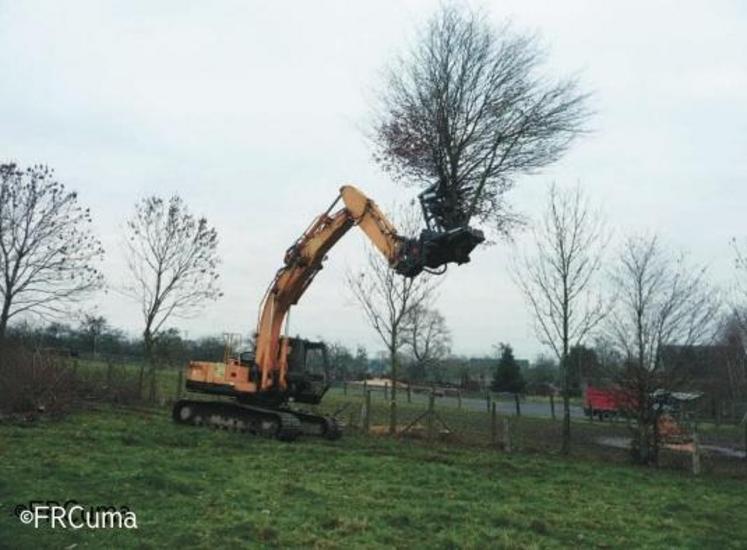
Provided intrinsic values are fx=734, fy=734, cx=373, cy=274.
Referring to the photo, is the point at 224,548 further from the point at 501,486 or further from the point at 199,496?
the point at 501,486

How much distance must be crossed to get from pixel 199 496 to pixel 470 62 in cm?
1184

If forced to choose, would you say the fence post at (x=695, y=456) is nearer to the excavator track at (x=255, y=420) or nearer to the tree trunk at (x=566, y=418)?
the tree trunk at (x=566, y=418)

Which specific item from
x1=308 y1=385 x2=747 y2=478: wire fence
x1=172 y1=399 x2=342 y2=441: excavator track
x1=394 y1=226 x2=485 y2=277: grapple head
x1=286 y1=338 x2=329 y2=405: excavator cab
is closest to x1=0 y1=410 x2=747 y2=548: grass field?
x1=172 y1=399 x2=342 y2=441: excavator track

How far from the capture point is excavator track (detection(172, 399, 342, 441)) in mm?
16812

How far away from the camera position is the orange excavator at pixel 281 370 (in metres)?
17.3

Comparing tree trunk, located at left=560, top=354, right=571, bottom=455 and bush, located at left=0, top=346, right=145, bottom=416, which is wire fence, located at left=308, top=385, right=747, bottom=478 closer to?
tree trunk, located at left=560, top=354, right=571, bottom=455

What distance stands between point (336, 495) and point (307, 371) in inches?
334

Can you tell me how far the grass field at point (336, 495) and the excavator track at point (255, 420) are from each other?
3.08ft

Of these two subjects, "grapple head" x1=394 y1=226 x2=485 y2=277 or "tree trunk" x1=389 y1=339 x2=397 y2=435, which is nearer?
"grapple head" x1=394 y1=226 x2=485 y2=277

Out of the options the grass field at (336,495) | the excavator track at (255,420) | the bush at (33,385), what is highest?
the bush at (33,385)

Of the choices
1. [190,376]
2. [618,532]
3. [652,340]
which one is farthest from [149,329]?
[618,532]

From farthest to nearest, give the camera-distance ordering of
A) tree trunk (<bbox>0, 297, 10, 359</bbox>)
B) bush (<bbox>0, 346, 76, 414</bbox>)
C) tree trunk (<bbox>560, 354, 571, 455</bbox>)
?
tree trunk (<bbox>0, 297, 10, 359</bbox>) → tree trunk (<bbox>560, 354, 571, 455</bbox>) → bush (<bbox>0, 346, 76, 414</bbox>)

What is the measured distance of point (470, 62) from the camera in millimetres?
16953

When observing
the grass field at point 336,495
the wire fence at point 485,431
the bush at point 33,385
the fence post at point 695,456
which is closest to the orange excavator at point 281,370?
the grass field at point 336,495
